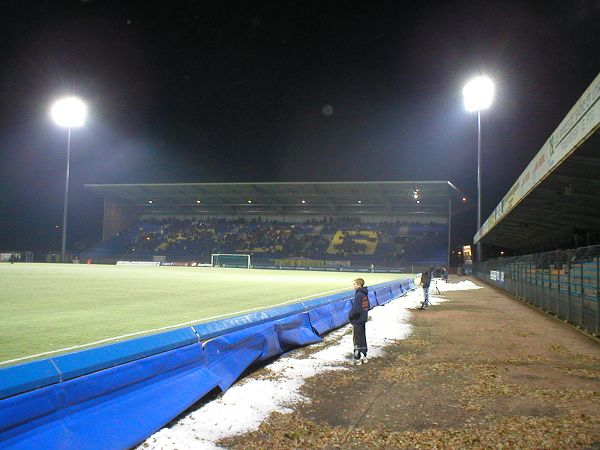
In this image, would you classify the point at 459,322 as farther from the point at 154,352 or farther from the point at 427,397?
Result: the point at 154,352

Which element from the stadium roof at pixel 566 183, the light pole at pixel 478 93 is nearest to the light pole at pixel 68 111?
the light pole at pixel 478 93

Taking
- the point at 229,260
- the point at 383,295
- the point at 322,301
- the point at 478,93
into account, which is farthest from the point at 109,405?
the point at 229,260

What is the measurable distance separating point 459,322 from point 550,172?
15.5ft

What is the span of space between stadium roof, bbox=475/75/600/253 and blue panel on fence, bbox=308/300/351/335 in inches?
244

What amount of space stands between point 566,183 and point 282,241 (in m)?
57.3

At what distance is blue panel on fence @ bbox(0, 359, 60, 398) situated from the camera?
10.4 feet

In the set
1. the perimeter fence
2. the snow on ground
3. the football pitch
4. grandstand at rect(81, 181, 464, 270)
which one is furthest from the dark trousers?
grandstand at rect(81, 181, 464, 270)

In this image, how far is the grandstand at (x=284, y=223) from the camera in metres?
60.8

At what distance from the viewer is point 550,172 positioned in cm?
1169

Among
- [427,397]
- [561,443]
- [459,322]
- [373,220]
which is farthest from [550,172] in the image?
[373,220]

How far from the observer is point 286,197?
217 ft

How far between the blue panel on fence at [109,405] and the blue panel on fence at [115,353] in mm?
62

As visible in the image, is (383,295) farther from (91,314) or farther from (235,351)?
(235,351)

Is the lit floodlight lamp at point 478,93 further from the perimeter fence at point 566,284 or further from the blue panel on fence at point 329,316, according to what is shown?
the blue panel on fence at point 329,316
